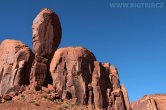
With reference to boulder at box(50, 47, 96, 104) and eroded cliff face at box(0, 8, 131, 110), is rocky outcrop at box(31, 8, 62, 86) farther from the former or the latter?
boulder at box(50, 47, 96, 104)

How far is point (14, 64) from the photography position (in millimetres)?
48594

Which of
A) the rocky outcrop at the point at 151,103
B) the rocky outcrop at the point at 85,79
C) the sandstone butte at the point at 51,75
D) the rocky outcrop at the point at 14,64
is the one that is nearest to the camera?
the sandstone butte at the point at 51,75

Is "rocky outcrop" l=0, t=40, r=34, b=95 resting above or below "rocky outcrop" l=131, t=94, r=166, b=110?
below

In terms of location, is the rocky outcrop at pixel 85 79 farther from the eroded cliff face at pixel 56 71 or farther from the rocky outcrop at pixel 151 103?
the rocky outcrop at pixel 151 103

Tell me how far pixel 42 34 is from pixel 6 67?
39.2ft

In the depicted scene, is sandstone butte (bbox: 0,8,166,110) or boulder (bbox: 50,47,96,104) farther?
boulder (bbox: 50,47,96,104)

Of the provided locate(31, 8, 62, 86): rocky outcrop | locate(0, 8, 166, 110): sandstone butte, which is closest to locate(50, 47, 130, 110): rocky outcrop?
locate(0, 8, 166, 110): sandstone butte

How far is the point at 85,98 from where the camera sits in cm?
6675

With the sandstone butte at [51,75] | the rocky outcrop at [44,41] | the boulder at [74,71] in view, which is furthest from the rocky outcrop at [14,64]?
the boulder at [74,71]

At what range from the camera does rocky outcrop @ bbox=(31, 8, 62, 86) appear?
4153cm

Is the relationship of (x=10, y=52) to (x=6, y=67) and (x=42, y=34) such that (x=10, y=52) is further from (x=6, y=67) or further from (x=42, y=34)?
(x=42, y=34)

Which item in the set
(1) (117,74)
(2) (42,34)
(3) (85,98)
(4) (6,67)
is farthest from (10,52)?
(1) (117,74)

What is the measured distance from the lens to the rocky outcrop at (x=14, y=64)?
150 ft

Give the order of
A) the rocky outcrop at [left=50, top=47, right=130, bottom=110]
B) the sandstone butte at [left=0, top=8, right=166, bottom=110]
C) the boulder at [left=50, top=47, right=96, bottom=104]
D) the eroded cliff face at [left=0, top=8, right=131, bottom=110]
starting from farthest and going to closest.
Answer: the rocky outcrop at [left=50, top=47, right=130, bottom=110] < the boulder at [left=50, top=47, right=96, bottom=104] < the eroded cliff face at [left=0, top=8, right=131, bottom=110] < the sandstone butte at [left=0, top=8, right=166, bottom=110]
